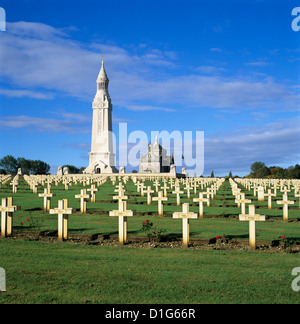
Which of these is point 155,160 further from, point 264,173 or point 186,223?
point 186,223

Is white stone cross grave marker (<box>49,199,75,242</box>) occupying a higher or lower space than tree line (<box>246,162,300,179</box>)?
lower

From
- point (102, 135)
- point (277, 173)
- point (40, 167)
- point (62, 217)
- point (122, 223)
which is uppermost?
point (102, 135)

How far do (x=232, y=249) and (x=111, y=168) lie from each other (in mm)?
68778

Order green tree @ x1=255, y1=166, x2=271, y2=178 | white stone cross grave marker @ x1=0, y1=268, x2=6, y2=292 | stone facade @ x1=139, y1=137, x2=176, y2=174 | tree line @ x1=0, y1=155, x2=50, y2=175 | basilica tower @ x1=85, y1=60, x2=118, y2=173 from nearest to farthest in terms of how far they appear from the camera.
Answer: white stone cross grave marker @ x1=0, y1=268, x2=6, y2=292 → basilica tower @ x1=85, y1=60, x2=118, y2=173 → green tree @ x1=255, y1=166, x2=271, y2=178 → stone facade @ x1=139, y1=137, x2=176, y2=174 → tree line @ x1=0, y1=155, x2=50, y2=175

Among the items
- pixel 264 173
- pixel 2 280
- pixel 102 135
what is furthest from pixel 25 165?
pixel 2 280

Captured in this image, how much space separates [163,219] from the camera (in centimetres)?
1290

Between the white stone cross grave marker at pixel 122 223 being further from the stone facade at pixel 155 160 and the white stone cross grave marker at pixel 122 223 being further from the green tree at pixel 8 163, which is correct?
the green tree at pixel 8 163

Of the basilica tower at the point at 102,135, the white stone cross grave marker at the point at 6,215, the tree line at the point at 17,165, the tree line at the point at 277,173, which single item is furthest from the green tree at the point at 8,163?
the white stone cross grave marker at the point at 6,215

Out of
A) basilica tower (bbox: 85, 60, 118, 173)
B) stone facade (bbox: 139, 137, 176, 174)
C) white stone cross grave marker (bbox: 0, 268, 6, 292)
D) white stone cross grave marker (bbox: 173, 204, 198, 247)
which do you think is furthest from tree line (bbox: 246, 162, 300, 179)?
white stone cross grave marker (bbox: 0, 268, 6, 292)

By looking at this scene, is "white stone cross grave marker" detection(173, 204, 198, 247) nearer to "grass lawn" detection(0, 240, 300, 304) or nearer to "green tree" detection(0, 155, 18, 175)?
"grass lawn" detection(0, 240, 300, 304)

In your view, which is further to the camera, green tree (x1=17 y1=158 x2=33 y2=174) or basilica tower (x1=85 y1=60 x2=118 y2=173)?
green tree (x1=17 y1=158 x2=33 y2=174)

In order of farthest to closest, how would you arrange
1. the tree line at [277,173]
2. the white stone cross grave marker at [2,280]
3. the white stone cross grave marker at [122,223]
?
the tree line at [277,173] → the white stone cross grave marker at [122,223] → the white stone cross grave marker at [2,280]
